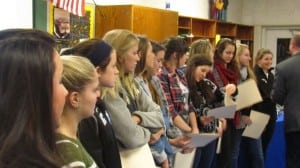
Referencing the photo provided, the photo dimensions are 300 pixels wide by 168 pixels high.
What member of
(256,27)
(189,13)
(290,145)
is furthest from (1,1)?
(256,27)

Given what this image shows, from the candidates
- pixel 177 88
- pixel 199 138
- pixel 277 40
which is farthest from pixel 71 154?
pixel 277 40

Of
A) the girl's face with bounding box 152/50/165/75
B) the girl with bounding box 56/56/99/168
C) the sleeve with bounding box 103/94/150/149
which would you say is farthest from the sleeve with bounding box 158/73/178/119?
the girl with bounding box 56/56/99/168

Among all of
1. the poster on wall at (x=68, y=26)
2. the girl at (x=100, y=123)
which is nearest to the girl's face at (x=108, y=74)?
the girl at (x=100, y=123)

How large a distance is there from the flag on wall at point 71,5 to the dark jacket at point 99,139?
7.58 ft

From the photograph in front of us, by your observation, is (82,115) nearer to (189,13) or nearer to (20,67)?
(20,67)

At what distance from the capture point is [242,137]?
4.25 m

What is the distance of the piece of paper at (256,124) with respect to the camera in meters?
4.03

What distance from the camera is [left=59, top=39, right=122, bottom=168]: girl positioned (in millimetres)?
1678

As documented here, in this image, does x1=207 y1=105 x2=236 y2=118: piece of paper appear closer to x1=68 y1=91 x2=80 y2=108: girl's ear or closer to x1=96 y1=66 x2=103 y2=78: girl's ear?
x1=96 y1=66 x2=103 y2=78: girl's ear

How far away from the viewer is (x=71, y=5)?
4027 millimetres

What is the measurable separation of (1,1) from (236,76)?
84.8 inches

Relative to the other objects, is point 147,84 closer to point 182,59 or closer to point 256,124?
point 182,59

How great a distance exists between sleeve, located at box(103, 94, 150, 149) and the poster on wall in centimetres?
216

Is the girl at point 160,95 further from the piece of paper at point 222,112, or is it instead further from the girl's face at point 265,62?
the girl's face at point 265,62
